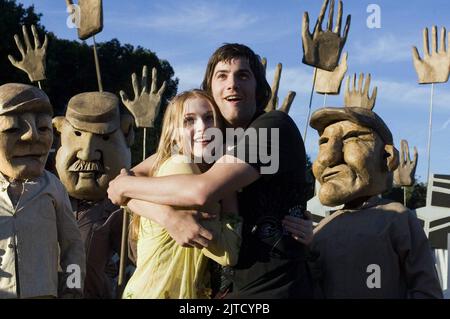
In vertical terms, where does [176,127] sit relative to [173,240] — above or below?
above

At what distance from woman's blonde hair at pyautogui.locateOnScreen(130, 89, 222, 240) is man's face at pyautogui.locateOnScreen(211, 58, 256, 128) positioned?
1.7 inches

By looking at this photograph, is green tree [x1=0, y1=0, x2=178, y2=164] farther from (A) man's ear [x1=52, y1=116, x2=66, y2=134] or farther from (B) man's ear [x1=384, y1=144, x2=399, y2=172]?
Result: (B) man's ear [x1=384, y1=144, x2=399, y2=172]

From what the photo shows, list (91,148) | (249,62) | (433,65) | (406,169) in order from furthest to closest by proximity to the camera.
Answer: (406,169)
(433,65)
(91,148)
(249,62)

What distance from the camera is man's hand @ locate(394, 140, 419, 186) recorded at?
7.91 m

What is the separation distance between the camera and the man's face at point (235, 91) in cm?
290

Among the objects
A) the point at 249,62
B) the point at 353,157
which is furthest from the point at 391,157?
the point at 249,62

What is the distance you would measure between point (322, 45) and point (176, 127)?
2.81 meters

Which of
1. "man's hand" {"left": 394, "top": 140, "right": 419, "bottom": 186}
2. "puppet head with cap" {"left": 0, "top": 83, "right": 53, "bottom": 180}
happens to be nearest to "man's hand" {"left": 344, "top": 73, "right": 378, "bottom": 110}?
"man's hand" {"left": 394, "top": 140, "right": 419, "bottom": 186}

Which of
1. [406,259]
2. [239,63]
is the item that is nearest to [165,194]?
[239,63]

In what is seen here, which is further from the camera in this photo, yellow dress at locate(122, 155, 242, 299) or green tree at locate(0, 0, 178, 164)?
green tree at locate(0, 0, 178, 164)

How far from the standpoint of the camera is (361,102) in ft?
20.5

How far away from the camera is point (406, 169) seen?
802 centimetres

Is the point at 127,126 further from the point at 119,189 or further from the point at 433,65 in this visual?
the point at 119,189

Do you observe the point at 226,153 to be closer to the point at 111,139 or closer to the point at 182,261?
the point at 182,261
